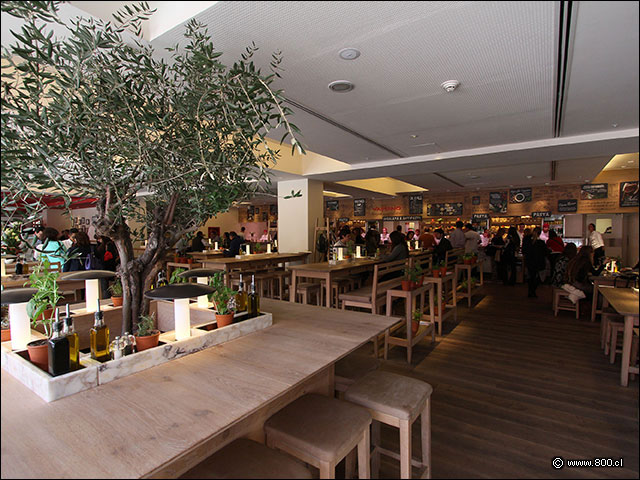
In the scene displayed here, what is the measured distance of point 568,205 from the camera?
32.9 feet

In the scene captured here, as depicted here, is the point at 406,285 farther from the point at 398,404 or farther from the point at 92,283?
the point at 92,283

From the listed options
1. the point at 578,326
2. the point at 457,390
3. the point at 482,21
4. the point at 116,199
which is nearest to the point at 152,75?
the point at 116,199

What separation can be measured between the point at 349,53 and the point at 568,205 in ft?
33.5

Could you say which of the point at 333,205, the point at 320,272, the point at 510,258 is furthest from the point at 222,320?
the point at 333,205

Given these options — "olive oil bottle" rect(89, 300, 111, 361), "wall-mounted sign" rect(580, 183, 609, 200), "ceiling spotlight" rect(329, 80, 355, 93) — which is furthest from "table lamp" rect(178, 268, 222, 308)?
"ceiling spotlight" rect(329, 80, 355, 93)

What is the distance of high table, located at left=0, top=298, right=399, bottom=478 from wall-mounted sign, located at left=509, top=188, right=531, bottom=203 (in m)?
11.5

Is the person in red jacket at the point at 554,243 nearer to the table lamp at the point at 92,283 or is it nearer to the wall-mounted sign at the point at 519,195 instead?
the wall-mounted sign at the point at 519,195

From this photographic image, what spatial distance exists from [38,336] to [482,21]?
3110 mm

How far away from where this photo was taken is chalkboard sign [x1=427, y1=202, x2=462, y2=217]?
12422 mm

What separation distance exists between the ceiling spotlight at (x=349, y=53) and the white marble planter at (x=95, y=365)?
7.37 feet

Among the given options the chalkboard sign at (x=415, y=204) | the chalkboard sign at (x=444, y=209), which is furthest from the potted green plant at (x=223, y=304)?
the chalkboard sign at (x=415, y=204)

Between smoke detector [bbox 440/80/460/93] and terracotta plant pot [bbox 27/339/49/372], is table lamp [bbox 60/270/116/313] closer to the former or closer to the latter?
terracotta plant pot [bbox 27/339/49/372]

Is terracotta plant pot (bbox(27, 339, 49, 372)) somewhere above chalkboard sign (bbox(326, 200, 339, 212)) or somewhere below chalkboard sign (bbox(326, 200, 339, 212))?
below

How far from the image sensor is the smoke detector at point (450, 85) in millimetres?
3186
